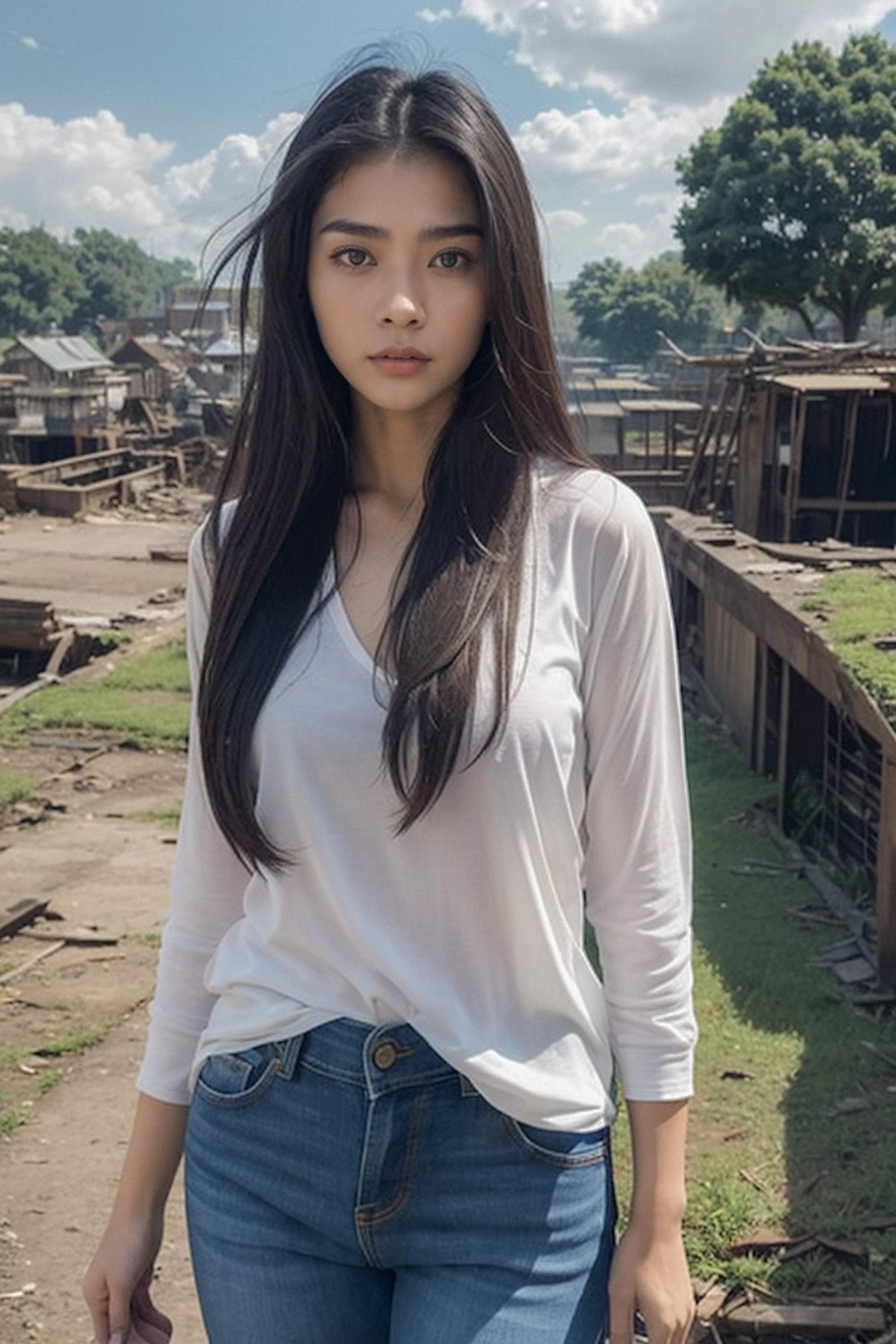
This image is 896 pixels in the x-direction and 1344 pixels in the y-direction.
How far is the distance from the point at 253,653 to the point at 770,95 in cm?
4010

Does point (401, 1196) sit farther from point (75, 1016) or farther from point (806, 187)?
point (806, 187)

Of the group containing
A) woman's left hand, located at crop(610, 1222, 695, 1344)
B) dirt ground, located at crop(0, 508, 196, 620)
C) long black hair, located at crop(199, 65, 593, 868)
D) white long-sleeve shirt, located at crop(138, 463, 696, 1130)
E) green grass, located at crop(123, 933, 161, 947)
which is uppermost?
long black hair, located at crop(199, 65, 593, 868)

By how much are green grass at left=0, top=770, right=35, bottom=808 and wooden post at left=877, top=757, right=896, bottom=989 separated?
8397 millimetres

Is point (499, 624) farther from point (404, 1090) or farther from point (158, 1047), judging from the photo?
point (158, 1047)

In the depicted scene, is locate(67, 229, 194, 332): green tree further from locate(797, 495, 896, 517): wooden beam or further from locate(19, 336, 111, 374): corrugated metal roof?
locate(797, 495, 896, 517): wooden beam

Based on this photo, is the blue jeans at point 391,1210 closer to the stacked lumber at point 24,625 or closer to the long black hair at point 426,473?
the long black hair at point 426,473

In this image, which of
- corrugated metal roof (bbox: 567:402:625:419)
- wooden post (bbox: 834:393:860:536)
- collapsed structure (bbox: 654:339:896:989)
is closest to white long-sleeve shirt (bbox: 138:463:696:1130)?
collapsed structure (bbox: 654:339:896:989)

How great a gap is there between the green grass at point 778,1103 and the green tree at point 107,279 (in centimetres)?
12426

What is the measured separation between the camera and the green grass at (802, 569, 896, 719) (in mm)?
7199

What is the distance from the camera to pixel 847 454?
1689cm

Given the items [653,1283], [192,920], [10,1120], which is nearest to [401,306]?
[192,920]

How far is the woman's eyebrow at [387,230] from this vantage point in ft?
6.15

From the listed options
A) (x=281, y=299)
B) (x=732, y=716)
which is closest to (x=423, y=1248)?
(x=281, y=299)

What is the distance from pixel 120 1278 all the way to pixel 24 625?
1940cm
